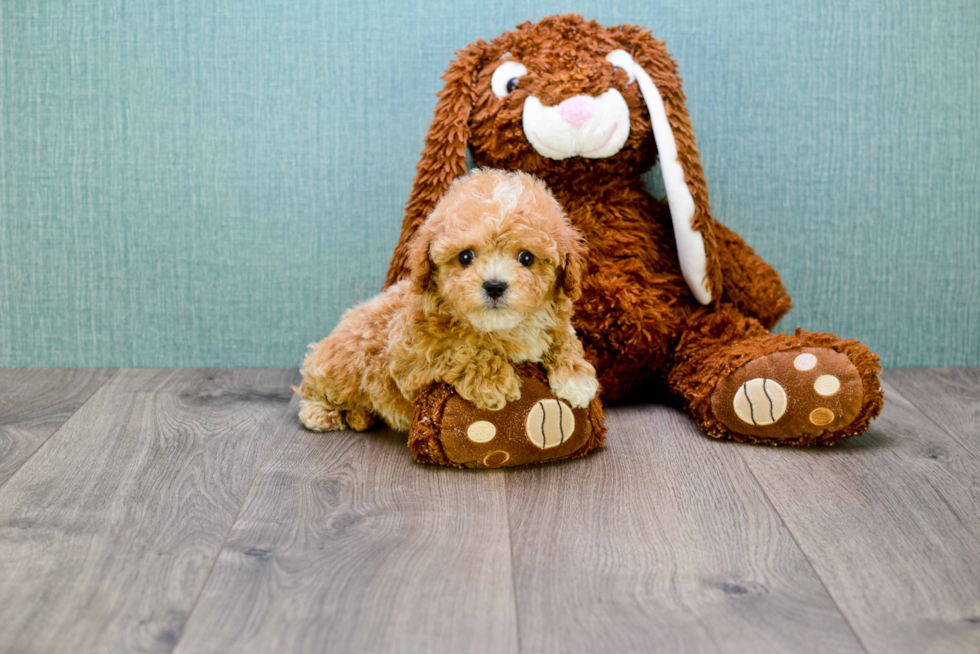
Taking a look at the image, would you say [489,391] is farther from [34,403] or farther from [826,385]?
[34,403]

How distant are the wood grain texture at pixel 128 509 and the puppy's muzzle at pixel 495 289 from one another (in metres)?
0.39

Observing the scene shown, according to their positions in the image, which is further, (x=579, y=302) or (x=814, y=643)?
(x=579, y=302)

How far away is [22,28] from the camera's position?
1524 millimetres

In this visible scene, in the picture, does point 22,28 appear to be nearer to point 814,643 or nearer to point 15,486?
point 15,486

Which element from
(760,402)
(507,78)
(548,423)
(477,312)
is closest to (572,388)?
(548,423)

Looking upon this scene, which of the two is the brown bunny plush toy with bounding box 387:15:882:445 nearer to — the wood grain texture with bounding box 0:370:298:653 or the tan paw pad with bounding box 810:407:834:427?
the tan paw pad with bounding box 810:407:834:427

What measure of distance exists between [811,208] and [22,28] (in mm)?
1412

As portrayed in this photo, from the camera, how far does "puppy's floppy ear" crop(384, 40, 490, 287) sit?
1.32 m

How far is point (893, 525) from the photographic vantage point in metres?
1.01

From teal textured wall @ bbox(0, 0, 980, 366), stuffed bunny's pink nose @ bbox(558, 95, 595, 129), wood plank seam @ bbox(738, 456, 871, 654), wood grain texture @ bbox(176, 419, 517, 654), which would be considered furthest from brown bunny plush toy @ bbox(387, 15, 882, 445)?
wood grain texture @ bbox(176, 419, 517, 654)

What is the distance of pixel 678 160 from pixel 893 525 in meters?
0.59

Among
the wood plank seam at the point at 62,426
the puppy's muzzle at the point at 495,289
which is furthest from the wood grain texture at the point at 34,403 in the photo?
the puppy's muzzle at the point at 495,289

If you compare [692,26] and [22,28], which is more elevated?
[692,26]

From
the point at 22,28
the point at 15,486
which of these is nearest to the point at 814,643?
the point at 15,486
